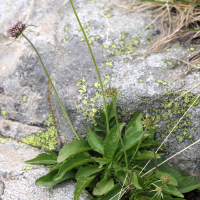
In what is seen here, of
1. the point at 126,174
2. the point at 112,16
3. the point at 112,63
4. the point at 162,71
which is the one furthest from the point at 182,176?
the point at 112,16

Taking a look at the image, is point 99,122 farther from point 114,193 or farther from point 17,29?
point 17,29

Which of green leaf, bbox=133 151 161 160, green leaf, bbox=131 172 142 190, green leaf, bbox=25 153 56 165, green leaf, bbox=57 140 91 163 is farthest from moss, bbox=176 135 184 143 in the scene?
green leaf, bbox=25 153 56 165

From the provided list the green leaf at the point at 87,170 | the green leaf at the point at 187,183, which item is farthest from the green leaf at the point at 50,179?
the green leaf at the point at 187,183

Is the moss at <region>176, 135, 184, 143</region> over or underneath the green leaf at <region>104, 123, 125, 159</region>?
underneath

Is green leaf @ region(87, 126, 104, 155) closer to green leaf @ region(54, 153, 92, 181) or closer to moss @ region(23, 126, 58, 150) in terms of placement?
green leaf @ region(54, 153, 92, 181)

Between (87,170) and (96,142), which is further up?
(96,142)

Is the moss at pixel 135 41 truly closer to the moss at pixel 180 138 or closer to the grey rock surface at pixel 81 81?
the grey rock surface at pixel 81 81

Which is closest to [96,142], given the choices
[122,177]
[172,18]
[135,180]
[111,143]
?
[111,143]
